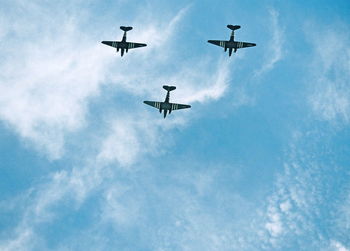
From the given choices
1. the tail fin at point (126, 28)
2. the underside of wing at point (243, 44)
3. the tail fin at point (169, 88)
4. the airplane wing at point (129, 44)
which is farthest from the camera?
the underside of wing at point (243, 44)

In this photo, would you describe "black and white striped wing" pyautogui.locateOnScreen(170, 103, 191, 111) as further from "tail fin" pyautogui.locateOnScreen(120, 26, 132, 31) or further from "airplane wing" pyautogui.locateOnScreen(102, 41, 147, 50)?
"tail fin" pyautogui.locateOnScreen(120, 26, 132, 31)

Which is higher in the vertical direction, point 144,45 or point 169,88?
point 144,45

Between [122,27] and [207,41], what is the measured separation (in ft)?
85.7

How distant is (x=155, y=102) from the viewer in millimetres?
171250

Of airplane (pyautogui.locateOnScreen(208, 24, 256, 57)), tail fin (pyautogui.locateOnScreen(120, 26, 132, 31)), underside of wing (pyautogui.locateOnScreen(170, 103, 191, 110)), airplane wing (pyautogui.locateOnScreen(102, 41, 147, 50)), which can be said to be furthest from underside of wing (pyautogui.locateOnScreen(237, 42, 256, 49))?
tail fin (pyautogui.locateOnScreen(120, 26, 132, 31))

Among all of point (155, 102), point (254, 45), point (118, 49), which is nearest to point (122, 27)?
point (118, 49)

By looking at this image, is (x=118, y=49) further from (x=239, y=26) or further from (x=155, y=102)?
(x=239, y=26)

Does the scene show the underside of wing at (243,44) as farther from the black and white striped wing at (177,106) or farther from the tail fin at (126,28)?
the tail fin at (126,28)

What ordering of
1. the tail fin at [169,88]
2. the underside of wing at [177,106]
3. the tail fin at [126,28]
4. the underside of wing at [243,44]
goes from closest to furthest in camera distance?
the tail fin at [169,88] < the tail fin at [126,28] < the underside of wing at [243,44] < the underside of wing at [177,106]

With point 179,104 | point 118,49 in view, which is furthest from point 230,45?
point 118,49

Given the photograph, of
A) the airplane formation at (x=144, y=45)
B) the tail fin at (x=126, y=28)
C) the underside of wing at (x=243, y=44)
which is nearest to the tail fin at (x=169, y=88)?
the airplane formation at (x=144, y=45)

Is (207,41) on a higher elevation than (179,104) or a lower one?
higher

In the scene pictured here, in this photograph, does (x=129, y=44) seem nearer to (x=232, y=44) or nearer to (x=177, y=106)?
(x=177, y=106)

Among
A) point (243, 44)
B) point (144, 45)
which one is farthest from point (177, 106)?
point (243, 44)
